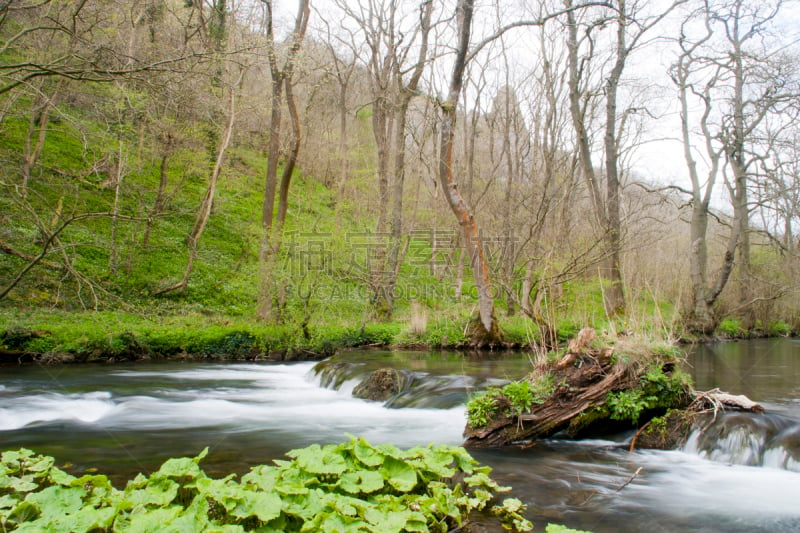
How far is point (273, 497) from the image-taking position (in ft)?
9.79

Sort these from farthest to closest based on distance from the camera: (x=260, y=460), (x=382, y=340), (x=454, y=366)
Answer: (x=382, y=340)
(x=454, y=366)
(x=260, y=460)

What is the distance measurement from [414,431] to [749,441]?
3.92 metres

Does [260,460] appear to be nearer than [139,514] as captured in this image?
No

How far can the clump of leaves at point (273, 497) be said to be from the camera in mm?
2842

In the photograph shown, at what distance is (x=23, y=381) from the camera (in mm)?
10500

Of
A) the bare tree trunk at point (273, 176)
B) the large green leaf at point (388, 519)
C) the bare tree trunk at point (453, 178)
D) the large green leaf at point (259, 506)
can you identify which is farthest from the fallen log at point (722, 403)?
the bare tree trunk at point (273, 176)

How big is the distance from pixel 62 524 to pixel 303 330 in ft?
41.3

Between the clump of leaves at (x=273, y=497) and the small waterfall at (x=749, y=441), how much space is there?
3140mm

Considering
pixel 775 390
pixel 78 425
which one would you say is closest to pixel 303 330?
pixel 78 425

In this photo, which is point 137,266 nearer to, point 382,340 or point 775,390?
point 382,340

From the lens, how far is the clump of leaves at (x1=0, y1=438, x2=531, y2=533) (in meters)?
2.84

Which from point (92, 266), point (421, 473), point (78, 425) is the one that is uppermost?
point (92, 266)

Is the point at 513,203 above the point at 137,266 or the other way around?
above

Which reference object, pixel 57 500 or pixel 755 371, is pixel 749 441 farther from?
pixel 755 371
